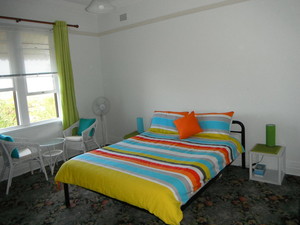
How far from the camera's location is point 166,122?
4.20 meters

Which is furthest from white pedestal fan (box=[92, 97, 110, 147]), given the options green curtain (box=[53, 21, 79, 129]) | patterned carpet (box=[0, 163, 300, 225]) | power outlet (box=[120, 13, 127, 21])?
patterned carpet (box=[0, 163, 300, 225])

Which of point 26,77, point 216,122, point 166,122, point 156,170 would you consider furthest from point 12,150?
point 216,122

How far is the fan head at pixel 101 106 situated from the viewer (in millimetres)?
5222

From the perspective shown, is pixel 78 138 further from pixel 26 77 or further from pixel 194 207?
pixel 194 207

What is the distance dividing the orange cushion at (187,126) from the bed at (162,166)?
0.08 metres

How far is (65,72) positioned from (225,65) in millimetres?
2927

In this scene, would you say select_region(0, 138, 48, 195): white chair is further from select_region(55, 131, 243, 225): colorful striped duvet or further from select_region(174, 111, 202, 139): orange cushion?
select_region(174, 111, 202, 139): orange cushion

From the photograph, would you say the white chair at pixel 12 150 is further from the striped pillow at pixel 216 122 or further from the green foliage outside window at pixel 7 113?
the striped pillow at pixel 216 122

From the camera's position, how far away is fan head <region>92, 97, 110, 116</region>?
522cm

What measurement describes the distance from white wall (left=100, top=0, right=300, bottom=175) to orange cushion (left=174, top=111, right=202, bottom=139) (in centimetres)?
48

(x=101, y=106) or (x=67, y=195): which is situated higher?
(x=101, y=106)

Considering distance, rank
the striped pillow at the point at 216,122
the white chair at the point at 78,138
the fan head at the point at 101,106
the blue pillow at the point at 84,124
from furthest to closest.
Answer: the fan head at the point at 101,106, the blue pillow at the point at 84,124, the white chair at the point at 78,138, the striped pillow at the point at 216,122

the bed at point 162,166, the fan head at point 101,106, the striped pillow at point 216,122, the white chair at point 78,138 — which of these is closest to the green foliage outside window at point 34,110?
the white chair at point 78,138

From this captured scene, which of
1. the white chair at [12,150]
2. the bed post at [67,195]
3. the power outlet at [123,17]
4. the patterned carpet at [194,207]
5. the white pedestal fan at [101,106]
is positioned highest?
the power outlet at [123,17]
